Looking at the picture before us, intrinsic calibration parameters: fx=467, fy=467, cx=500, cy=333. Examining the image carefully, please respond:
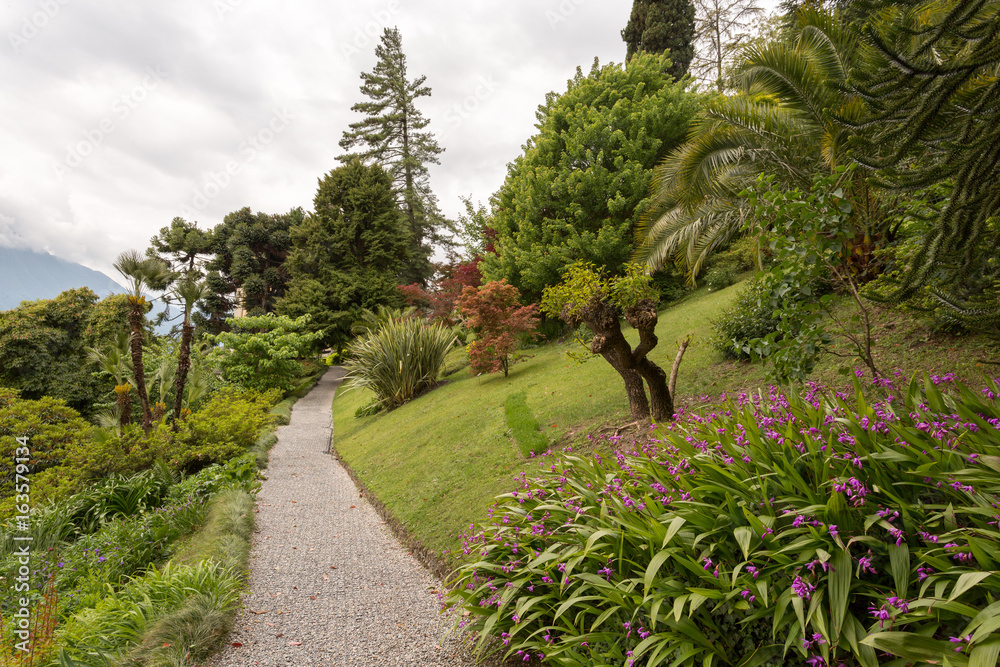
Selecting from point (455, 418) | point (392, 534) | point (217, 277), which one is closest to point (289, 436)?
point (455, 418)

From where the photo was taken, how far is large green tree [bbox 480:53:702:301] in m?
13.8

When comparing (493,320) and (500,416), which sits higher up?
(493,320)

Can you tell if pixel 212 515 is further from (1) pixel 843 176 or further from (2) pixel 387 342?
(2) pixel 387 342

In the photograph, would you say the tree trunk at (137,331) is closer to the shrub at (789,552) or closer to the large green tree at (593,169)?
the shrub at (789,552)

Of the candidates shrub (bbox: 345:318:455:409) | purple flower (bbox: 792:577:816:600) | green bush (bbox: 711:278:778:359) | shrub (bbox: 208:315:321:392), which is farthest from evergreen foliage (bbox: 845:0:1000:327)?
shrub (bbox: 208:315:321:392)

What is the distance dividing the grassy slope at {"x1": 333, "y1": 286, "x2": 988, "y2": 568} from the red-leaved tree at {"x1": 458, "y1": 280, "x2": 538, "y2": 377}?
634 millimetres

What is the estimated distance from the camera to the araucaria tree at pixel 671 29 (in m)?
19.2

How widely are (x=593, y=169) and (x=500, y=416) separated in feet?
29.5

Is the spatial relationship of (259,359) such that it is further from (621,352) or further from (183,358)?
(621,352)

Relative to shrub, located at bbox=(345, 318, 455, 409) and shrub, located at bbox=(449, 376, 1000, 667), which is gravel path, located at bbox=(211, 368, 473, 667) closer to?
shrub, located at bbox=(449, 376, 1000, 667)

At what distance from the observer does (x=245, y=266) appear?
2748 cm

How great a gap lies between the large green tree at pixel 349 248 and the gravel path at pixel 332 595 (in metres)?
18.5

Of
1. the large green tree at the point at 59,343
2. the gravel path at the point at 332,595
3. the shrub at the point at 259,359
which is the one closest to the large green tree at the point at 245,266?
the large green tree at the point at 59,343

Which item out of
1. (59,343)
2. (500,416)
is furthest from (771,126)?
(59,343)
